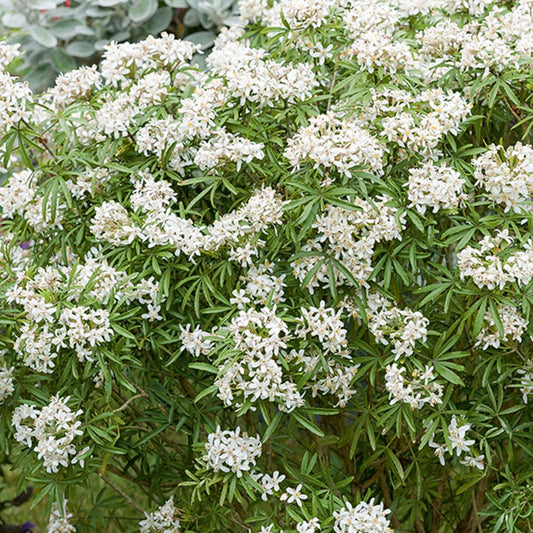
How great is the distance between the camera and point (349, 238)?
249cm

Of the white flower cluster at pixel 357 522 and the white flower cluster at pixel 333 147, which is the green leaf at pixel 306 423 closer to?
the white flower cluster at pixel 357 522

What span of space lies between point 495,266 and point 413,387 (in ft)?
1.41

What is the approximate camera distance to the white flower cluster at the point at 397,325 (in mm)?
2496

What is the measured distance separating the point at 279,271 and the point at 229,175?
0.38m

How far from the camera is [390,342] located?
8.54ft

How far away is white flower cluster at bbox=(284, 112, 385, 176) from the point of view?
237cm

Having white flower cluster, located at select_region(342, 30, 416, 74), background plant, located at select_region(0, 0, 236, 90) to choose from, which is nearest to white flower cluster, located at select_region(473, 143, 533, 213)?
white flower cluster, located at select_region(342, 30, 416, 74)

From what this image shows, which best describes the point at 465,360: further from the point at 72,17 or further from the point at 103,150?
the point at 72,17

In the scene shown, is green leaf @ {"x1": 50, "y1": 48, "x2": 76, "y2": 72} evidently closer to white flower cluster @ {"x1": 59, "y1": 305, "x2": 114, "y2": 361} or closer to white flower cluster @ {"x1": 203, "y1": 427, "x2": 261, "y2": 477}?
white flower cluster @ {"x1": 59, "y1": 305, "x2": 114, "y2": 361}

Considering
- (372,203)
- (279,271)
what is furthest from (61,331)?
(372,203)

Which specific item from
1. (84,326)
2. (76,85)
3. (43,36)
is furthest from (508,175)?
(43,36)

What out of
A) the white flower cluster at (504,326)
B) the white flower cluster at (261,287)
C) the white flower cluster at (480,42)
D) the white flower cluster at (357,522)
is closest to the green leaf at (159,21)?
the white flower cluster at (480,42)

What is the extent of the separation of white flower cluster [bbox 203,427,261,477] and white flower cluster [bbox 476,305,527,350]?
0.76 meters

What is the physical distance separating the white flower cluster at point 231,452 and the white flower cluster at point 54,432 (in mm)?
384
